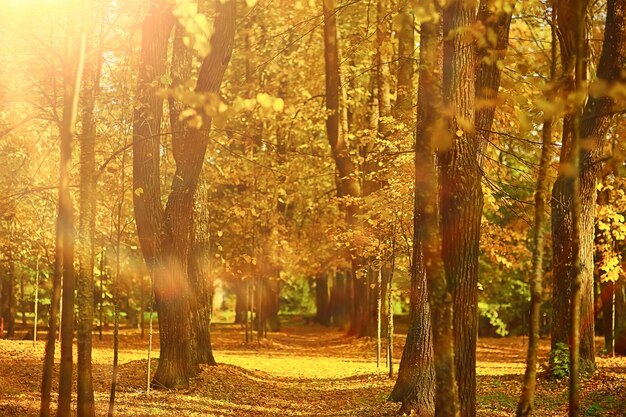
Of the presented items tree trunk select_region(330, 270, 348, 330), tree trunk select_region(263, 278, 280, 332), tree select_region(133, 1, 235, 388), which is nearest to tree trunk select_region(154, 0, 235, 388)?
tree select_region(133, 1, 235, 388)

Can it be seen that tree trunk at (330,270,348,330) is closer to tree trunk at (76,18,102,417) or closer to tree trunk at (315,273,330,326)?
tree trunk at (315,273,330,326)

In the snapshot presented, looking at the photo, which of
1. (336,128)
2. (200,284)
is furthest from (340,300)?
(200,284)

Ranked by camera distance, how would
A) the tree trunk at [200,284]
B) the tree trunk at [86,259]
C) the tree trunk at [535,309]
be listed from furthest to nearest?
the tree trunk at [200,284] < the tree trunk at [86,259] < the tree trunk at [535,309]

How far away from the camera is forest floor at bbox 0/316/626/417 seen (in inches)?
461

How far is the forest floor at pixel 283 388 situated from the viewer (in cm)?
1171

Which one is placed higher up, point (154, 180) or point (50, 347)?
point (154, 180)

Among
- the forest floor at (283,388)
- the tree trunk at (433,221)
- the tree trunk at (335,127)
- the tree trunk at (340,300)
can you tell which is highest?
the tree trunk at (335,127)

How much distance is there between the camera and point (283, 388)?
627 inches

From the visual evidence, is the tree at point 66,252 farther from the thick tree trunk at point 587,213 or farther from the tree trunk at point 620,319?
the tree trunk at point 620,319

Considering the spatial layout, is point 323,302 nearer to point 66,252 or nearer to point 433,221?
point 66,252

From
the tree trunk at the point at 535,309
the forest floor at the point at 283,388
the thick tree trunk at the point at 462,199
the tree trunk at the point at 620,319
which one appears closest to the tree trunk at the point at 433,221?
the tree trunk at the point at 535,309

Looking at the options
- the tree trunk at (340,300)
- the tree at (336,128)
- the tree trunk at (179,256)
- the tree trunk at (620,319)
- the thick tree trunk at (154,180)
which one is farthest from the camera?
the tree trunk at (340,300)

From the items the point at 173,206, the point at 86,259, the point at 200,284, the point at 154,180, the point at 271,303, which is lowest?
the point at 271,303

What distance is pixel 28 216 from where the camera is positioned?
20.7 metres
